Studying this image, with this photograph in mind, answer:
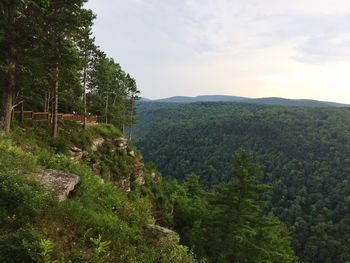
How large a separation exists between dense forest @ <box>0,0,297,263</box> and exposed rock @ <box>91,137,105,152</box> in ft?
0.60

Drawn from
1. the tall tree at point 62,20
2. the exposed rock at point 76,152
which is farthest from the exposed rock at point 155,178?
the tall tree at point 62,20

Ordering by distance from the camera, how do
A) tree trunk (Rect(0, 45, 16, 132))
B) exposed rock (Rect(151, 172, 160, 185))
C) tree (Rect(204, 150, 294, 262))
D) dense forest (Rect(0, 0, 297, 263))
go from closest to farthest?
dense forest (Rect(0, 0, 297, 263)) < tree trunk (Rect(0, 45, 16, 132)) < tree (Rect(204, 150, 294, 262)) < exposed rock (Rect(151, 172, 160, 185))

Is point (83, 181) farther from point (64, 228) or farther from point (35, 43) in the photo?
point (35, 43)

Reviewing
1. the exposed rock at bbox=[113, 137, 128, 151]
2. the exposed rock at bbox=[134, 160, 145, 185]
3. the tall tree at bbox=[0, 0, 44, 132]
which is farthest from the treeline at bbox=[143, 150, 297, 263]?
the tall tree at bbox=[0, 0, 44, 132]

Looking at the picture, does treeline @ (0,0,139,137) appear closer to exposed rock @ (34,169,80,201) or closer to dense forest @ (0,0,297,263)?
dense forest @ (0,0,297,263)

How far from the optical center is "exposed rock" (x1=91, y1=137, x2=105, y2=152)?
2454 centimetres

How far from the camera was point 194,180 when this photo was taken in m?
41.3

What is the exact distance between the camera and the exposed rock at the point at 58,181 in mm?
8641

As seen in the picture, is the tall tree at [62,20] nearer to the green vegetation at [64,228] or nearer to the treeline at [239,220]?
the green vegetation at [64,228]

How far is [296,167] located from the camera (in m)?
144

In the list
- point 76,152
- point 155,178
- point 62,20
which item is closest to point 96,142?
point 76,152

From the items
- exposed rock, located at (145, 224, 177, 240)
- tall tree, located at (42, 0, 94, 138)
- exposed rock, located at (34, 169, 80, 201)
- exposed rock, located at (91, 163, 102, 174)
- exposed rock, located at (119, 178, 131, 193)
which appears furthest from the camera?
exposed rock, located at (119, 178, 131, 193)

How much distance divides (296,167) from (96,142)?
135540 millimetres

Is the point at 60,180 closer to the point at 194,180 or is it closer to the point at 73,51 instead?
the point at 73,51
